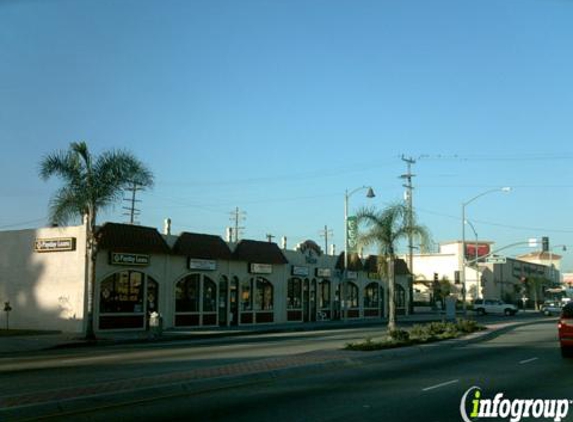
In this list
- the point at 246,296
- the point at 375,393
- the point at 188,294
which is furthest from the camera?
the point at 246,296

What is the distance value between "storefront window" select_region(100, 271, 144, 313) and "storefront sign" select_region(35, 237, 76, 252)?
2.39 m

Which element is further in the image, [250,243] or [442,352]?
[250,243]

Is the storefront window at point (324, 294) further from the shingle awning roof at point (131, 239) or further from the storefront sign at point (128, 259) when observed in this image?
the storefront sign at point (128, 259)

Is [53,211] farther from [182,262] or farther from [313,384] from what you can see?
[313,384]

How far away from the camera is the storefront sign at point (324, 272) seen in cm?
4953

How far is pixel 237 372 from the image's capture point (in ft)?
49.2

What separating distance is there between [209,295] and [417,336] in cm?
1780

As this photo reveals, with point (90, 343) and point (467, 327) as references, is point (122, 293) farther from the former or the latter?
point (467, 327)

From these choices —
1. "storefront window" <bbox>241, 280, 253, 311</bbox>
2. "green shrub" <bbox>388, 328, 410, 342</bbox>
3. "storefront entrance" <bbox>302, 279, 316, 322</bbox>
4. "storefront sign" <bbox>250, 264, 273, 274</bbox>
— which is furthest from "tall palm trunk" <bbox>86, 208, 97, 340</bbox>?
"storefront entrance" <bbox>302, 279, 316, 322</bbox>

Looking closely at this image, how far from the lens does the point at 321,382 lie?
1441 cm

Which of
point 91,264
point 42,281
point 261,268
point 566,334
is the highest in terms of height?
point 261,268

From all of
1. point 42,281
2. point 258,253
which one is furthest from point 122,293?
point 258,253

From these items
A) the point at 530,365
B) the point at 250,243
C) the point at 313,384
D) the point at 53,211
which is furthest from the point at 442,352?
the point at 250,243

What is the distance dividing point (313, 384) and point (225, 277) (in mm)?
27544
